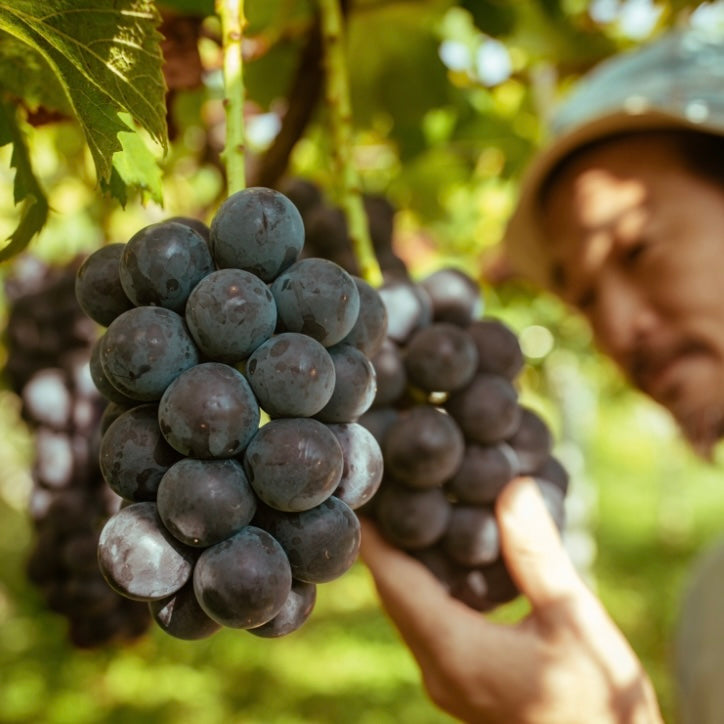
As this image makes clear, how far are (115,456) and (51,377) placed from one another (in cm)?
92

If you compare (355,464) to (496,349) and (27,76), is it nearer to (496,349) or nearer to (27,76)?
(496,349)

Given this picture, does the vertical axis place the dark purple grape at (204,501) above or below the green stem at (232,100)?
below

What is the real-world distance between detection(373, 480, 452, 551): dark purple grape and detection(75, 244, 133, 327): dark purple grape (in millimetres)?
387

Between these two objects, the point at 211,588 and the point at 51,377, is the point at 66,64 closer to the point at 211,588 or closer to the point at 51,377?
the point at 211,588

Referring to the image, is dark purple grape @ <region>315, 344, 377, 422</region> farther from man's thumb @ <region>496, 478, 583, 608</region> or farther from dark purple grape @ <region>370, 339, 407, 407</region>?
man's thumb @ <region>496, 478, 583, 608</region>

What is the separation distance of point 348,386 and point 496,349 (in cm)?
36

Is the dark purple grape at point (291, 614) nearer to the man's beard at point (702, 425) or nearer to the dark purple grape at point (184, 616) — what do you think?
the dark purple grape at point (184, 616)

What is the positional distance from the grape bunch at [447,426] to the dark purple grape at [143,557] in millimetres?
311

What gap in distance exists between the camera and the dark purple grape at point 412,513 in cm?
85

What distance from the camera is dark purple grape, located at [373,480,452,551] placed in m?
0.85

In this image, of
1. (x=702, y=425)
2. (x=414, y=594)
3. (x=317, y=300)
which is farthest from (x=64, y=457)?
(x=702, y=425)

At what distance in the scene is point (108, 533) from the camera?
0.56 m

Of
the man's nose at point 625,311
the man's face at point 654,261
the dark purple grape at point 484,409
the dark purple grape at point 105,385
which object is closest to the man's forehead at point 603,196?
the man's face at point 654,261

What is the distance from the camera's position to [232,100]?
1.96 feet
